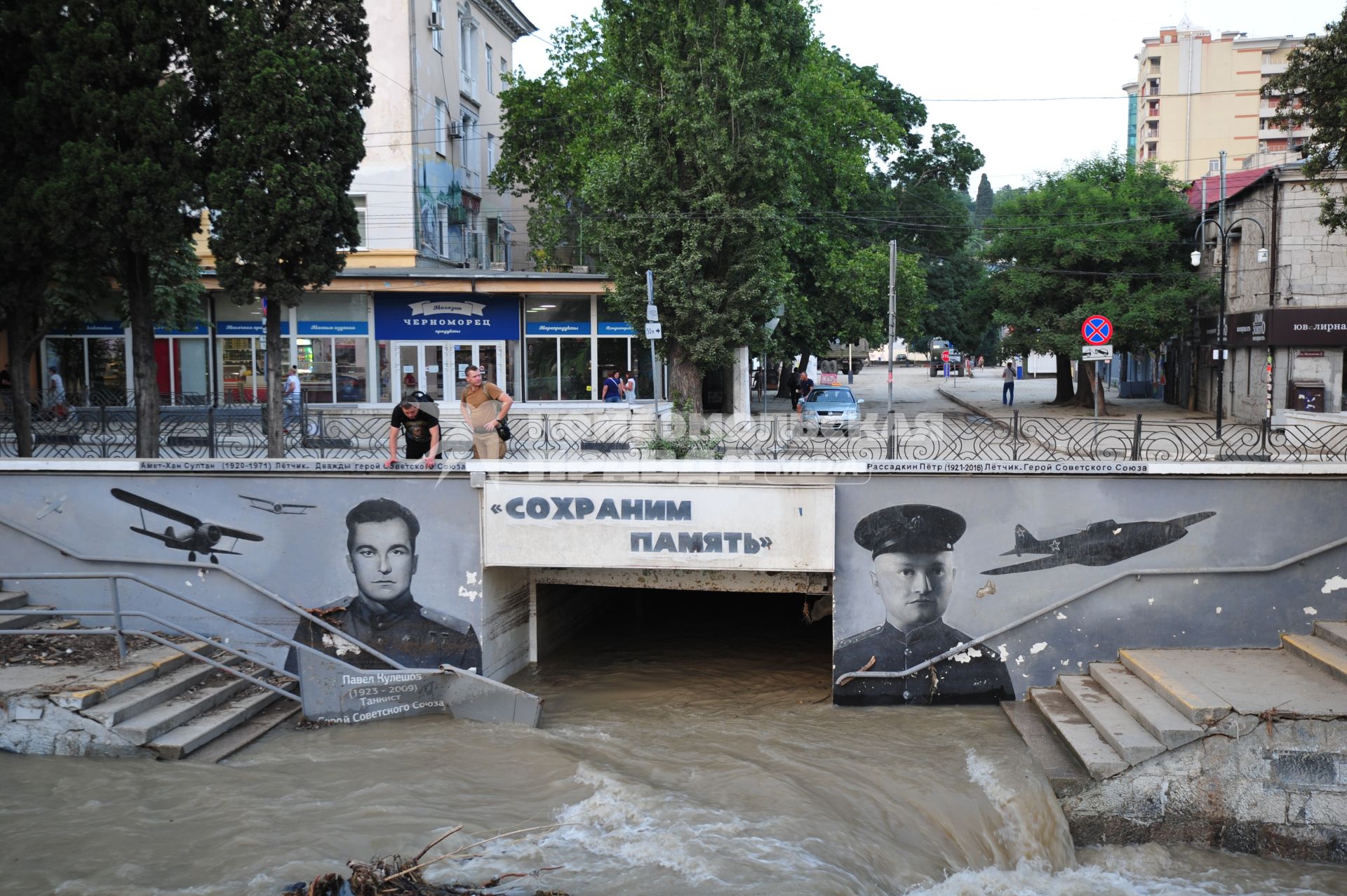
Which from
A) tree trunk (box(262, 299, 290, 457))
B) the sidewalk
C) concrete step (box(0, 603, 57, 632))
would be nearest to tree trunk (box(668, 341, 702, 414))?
the sidewalk

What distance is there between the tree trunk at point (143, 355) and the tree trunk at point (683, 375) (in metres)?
10.7

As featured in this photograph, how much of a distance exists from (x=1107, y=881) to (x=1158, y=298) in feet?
83.2

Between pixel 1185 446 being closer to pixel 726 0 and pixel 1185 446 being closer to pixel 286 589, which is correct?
pixel 286 589

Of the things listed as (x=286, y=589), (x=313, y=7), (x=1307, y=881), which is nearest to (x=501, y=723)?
(x=286, y=589)

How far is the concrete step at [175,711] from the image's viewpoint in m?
10.5

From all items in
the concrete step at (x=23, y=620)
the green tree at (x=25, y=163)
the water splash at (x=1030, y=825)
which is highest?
the green tree at (x=25, y=163)

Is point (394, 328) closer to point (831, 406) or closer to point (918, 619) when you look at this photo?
point (831, 406)

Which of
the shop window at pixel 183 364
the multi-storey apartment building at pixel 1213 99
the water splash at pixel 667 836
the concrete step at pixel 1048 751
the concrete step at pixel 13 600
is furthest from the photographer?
the multi-storey apartment building at pixel 1213 99

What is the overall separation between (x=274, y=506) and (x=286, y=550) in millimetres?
589

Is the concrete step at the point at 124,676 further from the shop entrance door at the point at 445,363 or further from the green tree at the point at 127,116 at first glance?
the shop entrance door at the point at 445,363

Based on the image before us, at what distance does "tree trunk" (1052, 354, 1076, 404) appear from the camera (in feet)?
124

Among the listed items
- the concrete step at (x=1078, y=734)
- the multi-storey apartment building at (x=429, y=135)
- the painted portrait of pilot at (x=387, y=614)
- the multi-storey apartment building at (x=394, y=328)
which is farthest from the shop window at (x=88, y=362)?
the concrete step at (x=1078, y=734)

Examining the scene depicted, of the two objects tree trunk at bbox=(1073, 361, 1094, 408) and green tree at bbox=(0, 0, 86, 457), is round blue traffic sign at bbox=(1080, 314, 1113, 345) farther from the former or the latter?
tree trunk at bbox=(1073, 361, 1094, 408)

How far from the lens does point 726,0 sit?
69.3ft
